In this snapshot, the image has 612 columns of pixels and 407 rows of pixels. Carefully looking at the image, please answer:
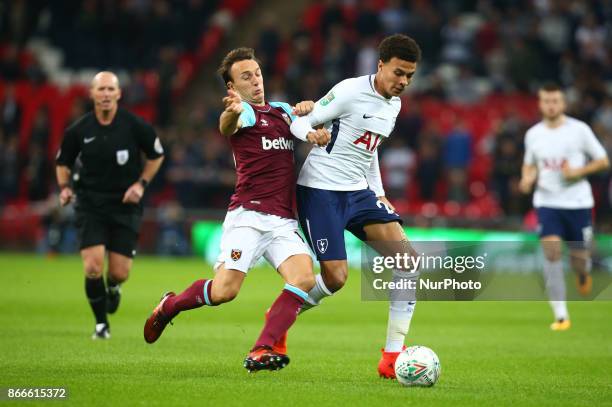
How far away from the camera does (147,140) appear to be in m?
11.3

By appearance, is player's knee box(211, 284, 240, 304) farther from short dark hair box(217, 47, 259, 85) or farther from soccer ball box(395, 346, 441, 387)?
short dark hair box(217, 47, 259, 85)

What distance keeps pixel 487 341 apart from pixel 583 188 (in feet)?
9.15

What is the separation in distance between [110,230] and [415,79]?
14.7 meters

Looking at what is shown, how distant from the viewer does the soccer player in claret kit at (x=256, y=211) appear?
817 centimetres

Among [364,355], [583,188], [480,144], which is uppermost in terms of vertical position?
[480,144]

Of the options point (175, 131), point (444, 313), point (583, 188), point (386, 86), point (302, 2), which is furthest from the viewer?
point (302, 2)

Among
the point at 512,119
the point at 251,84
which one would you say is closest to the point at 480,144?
the point at 512,119

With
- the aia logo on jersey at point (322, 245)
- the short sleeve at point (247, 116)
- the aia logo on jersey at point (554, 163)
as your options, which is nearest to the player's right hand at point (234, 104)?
the short sleeve at point (247, 116)

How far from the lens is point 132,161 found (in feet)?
36.9

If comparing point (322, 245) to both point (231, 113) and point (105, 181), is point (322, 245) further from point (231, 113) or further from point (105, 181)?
point (105, 181)

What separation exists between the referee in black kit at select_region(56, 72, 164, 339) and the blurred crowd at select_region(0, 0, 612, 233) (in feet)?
38.6

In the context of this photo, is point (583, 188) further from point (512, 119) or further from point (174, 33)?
point (174, 33)

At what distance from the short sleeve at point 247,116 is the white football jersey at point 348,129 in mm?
456

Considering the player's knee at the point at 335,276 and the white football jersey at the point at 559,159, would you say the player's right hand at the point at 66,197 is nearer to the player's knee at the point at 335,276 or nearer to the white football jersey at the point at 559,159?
the player's knee at the point at 335,276
